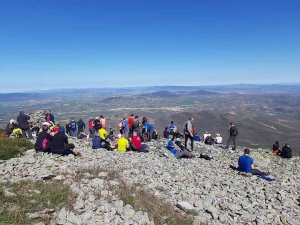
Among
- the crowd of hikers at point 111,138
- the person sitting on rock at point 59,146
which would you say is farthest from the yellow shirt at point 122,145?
the person sitting on rock at point 59,146

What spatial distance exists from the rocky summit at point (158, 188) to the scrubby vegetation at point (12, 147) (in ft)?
2.59

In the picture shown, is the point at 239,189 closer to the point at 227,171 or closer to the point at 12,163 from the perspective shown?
the point at 227,171

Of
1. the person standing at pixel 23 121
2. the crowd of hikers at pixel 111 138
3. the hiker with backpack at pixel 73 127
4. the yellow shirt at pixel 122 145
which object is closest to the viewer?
the crowd of hikers at pixel 111 138

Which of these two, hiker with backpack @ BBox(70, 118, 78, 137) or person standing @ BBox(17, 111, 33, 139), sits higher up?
person standing @ BBox(17, 111, 33, 139)

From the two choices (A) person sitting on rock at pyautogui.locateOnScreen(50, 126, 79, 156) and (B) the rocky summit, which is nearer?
(B) the rocky summit

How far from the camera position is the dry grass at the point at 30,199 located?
7.97 metres

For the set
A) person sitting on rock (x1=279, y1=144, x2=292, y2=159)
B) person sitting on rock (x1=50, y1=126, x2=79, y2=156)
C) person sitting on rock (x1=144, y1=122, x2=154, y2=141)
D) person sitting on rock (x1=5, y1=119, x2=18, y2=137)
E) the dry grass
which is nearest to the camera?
the dry grass

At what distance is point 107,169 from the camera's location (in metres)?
13.9

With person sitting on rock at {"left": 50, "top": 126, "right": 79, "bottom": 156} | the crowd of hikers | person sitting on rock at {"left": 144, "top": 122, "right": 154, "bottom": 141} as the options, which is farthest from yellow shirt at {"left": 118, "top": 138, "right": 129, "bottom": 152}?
person sitting on rock at {"left": 144, "top": 122, "right": 154, "bottom": 141}

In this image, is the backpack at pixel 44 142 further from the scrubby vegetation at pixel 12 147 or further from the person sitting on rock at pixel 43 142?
the scrubby vegetation at pixel 12 147

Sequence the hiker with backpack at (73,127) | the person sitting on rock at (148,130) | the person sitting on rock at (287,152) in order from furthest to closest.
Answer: the hiker with backpack at (73,127) → the person sitting on rock at (148,130) → the person sitting on rock at (287,152)

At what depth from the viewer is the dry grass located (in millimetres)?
7968

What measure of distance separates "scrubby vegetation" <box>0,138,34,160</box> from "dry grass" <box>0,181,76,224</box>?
6156mm

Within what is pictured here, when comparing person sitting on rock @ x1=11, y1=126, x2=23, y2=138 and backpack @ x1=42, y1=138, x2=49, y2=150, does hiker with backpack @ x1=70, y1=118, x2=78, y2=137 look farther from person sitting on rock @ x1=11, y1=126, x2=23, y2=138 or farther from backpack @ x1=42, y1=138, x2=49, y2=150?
backpack @ x1=42, y1=138, x2=49, y2=150
